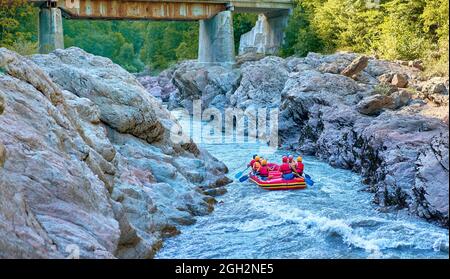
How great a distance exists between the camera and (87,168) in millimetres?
10023

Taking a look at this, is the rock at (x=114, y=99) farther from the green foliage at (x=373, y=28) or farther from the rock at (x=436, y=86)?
the green foliage at (x=373, y=28)

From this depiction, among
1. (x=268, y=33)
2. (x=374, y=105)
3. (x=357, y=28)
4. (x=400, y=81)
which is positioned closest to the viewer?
(x=374, y=105)

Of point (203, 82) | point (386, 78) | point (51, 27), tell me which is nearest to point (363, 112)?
point (386, 78)

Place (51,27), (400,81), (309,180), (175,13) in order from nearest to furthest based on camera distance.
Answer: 1. (309,180)
2. (400,81)
3. (51,27)
4. (175,13)

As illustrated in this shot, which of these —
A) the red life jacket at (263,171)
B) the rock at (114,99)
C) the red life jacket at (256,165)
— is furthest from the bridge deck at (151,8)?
the red life jacket at (263,171)

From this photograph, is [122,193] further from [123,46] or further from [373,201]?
[123,46]

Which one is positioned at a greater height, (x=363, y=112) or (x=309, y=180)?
(x=363, y=112)

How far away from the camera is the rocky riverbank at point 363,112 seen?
1300cm

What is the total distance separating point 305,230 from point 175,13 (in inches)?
956

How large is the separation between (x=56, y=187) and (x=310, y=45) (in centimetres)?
3063

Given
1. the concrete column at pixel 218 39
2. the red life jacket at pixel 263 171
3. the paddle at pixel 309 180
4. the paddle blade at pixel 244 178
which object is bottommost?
the paddle blade at pixel 244 178

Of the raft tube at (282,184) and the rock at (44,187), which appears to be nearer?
the rock at (44,187)

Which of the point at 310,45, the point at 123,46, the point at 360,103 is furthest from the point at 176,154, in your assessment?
the point at 123,46

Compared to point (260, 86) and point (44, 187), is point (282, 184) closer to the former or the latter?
point (44, 187)
